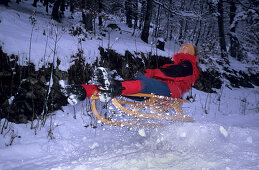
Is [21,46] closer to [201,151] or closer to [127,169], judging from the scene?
[127,169]

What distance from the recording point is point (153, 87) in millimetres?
2691

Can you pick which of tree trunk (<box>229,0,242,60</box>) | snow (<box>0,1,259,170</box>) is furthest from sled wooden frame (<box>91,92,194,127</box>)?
tree trunk (<box>229,0,242,60</box>)

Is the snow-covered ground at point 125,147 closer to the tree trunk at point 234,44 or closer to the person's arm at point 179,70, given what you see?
the person's arm at point 179,70

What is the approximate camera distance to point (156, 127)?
10.1 feet

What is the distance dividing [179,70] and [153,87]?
0.46 metres

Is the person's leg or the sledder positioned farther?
the person's leg

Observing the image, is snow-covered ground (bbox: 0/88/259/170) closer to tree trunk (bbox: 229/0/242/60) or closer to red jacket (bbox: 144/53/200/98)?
red jacket (bbox: 144/53/200/98)

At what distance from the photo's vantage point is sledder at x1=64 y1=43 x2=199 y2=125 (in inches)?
90.3

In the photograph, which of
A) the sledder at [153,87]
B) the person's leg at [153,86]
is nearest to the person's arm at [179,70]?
the sledder at [153,87]

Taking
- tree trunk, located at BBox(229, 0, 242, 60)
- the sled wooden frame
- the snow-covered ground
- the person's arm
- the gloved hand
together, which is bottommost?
the snow-covered ground

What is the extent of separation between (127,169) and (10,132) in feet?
6.33

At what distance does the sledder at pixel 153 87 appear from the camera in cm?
229

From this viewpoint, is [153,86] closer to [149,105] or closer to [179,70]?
[179,70]

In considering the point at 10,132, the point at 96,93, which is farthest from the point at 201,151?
the point at 10,132
